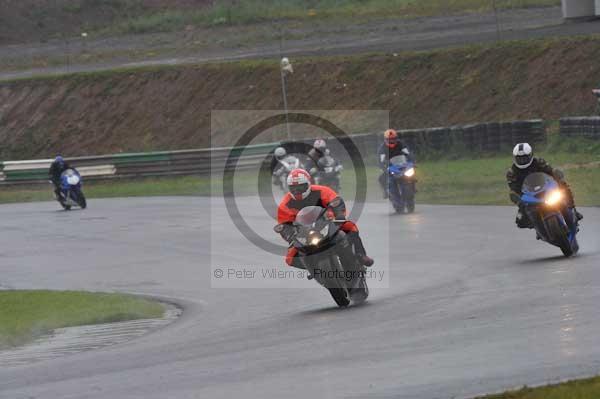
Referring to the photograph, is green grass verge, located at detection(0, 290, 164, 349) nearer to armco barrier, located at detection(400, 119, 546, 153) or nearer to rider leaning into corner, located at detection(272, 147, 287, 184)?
rider leaning into corner, located at detection(272, 147, 287, 184)

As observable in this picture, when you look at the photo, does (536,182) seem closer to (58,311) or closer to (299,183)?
(299,183)

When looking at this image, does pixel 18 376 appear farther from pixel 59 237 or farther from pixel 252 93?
pixel 252 93

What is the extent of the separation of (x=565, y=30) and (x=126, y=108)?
53.8ft

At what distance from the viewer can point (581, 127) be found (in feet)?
100

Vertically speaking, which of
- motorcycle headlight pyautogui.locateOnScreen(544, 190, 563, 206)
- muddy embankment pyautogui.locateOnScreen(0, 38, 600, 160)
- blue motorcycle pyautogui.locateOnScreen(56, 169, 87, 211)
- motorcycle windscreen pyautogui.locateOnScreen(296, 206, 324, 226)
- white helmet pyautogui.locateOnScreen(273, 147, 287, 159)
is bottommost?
motorcycle windscreen pyautogui.locateOnScreen(296, 206, 324, 226)

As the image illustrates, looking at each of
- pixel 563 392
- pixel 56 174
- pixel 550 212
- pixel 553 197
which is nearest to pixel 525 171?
pixel 553 197

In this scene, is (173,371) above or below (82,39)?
below

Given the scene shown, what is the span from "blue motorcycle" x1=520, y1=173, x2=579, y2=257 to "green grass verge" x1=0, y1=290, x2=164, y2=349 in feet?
15.2

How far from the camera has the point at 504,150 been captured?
32062 millimetres

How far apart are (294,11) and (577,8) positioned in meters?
16.5

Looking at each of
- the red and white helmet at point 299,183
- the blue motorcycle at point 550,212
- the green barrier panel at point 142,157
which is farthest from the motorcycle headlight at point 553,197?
the green barrier panel at point 142,157

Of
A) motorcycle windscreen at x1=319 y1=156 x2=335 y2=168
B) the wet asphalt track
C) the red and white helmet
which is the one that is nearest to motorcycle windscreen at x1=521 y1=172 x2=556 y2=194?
the wet asphalt track

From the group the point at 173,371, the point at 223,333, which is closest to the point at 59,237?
the point at 223,333

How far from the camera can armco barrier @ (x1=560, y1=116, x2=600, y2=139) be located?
29.9m
